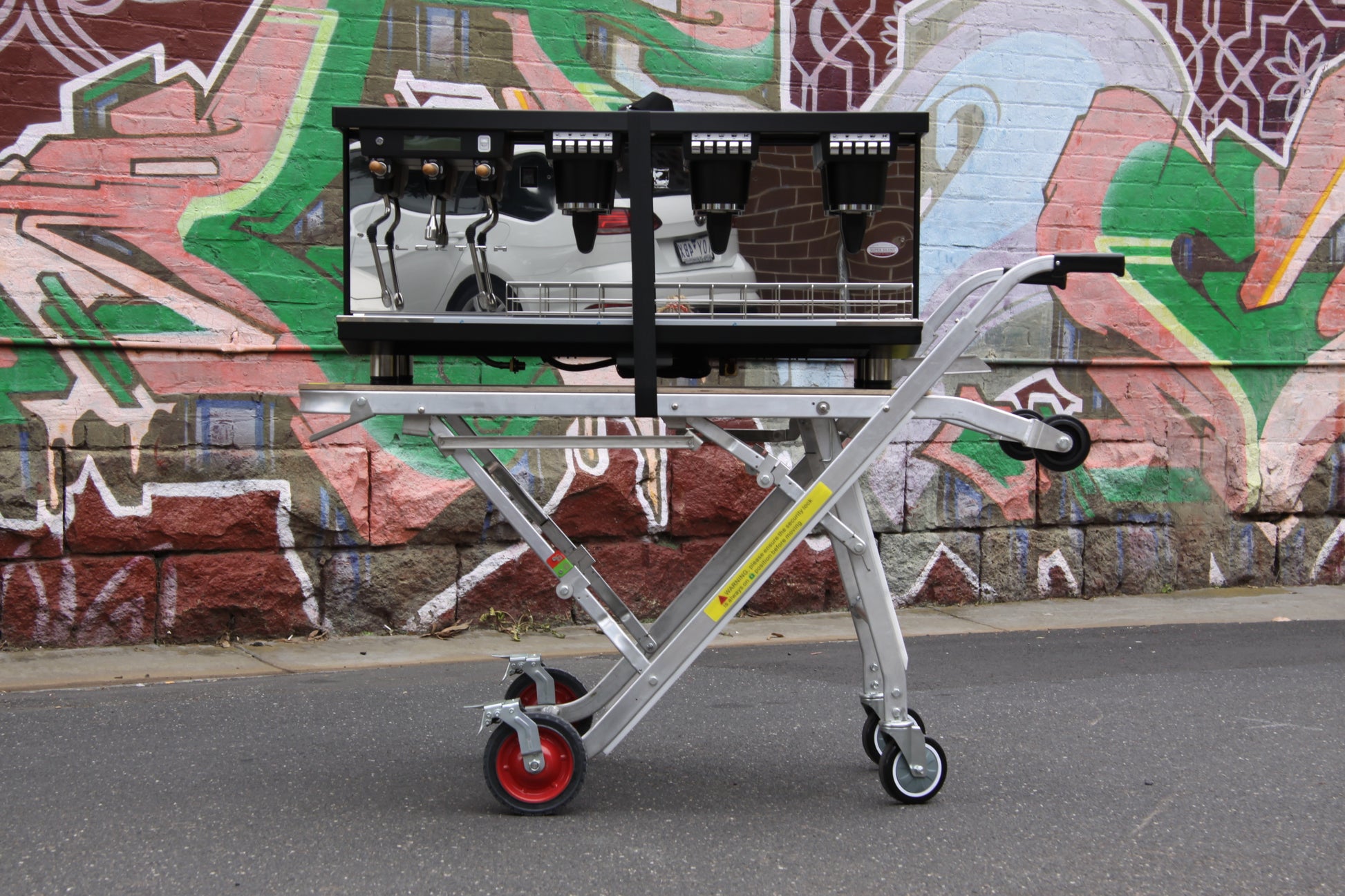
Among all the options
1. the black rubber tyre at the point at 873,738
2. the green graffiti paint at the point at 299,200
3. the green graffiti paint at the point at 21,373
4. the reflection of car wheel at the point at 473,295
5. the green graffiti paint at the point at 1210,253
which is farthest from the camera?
the green graffiti paint at the point at 1210,253

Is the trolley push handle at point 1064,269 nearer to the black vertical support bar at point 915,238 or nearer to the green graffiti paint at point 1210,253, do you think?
the black vertical support bar at point 915,238

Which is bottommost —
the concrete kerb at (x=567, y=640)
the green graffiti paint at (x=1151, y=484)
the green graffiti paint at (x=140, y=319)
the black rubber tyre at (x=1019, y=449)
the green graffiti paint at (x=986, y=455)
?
the concrete kerb at (x=567, y=640)

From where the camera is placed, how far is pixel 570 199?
12.4 ft

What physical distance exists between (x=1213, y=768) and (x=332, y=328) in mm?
5138

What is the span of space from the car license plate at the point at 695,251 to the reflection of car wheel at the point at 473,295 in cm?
55

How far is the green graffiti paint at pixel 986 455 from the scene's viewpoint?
8336 mm

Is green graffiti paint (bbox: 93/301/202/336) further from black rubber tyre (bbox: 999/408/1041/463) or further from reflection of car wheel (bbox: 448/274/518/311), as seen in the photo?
black rubber tyre (bbox: 999/408/1041/463)

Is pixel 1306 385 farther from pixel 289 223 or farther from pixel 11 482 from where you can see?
pixel 11 482

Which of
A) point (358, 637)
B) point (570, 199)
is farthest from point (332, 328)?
point (570, 199)

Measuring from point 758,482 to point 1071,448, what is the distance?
962 mm

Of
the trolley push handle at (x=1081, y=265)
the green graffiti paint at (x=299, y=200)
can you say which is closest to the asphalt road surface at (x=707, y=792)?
the trolley push handle at (x=1081, y=265)

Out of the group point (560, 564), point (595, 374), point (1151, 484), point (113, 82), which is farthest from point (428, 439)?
point (1151, 484)

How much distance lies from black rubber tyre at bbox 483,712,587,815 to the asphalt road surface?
0.07 meters

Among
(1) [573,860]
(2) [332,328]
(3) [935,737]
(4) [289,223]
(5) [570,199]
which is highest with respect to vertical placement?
(5) [570,199]
